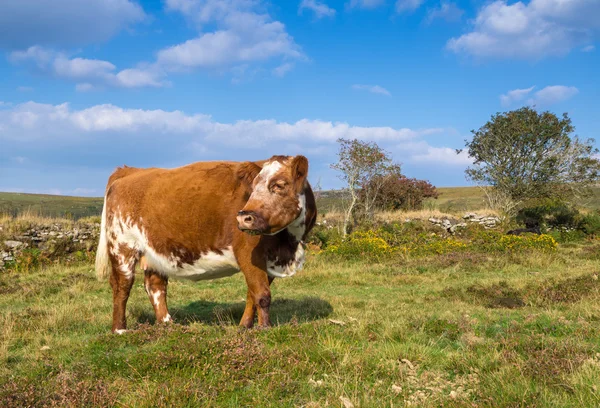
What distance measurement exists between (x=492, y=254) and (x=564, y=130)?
17595 mm

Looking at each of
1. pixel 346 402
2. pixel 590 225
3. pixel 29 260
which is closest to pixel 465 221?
pixel 590 225

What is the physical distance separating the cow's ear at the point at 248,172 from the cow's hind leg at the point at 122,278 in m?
2.18

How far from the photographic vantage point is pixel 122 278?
695cm

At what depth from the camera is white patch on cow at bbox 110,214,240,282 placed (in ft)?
20.7

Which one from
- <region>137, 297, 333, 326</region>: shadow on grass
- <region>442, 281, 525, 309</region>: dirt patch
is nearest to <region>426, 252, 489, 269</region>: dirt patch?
<region>442, 281, 525, 309</region>: dirt patch

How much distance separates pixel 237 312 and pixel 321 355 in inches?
159

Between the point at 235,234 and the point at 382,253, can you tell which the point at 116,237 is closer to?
the point at 235,234

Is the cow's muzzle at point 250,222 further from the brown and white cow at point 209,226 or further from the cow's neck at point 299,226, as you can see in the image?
the cow's neck at point 299,226

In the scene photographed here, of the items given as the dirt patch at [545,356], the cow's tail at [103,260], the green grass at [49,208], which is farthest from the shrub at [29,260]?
the dirt patch at [545,356]

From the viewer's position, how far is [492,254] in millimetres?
16516

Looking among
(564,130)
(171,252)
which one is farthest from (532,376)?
(564,130)

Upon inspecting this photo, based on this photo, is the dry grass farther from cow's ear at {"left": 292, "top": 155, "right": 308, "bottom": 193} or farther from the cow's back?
cow's ear at {"left": 292, "top": 155, "right": 308, "bottom": 193}

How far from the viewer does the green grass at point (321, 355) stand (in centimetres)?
391

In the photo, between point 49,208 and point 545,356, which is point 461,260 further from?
Result: point 49,208
